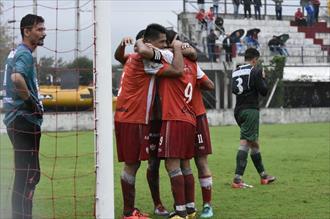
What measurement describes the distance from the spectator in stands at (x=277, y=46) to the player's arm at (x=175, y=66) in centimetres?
3229

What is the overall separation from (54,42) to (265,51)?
33299 millimetres

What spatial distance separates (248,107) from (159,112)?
294 cm

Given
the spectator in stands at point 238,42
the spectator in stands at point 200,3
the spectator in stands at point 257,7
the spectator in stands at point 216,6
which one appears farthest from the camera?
the spectator in stands at point 257,7

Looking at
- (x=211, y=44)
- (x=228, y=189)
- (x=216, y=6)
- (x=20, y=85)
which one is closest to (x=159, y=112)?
(x=20, y=85)

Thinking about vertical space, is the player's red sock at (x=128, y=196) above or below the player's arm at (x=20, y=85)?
below

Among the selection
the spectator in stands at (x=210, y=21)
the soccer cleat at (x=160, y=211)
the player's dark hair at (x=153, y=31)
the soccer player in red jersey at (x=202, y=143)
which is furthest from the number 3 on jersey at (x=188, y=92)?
the spectator in stands at (x=210, y=21)

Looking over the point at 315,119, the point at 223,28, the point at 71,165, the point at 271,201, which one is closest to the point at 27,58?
the point at 271,201

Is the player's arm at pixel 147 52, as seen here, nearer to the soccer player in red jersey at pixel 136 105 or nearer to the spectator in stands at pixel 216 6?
the soccer player in red jersey at pixel 136 105

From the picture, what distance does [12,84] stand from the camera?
243 inches

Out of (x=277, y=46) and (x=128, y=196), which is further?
(x=277, y=46)

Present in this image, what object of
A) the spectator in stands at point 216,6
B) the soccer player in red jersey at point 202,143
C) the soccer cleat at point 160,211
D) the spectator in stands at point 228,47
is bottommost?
the soccer cleat at point 160,211

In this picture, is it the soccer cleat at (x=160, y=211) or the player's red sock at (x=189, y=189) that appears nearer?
the player's red sock at (x=189, y=189)

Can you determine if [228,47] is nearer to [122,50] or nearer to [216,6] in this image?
[216,6]

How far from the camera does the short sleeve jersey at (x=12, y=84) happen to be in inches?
241
